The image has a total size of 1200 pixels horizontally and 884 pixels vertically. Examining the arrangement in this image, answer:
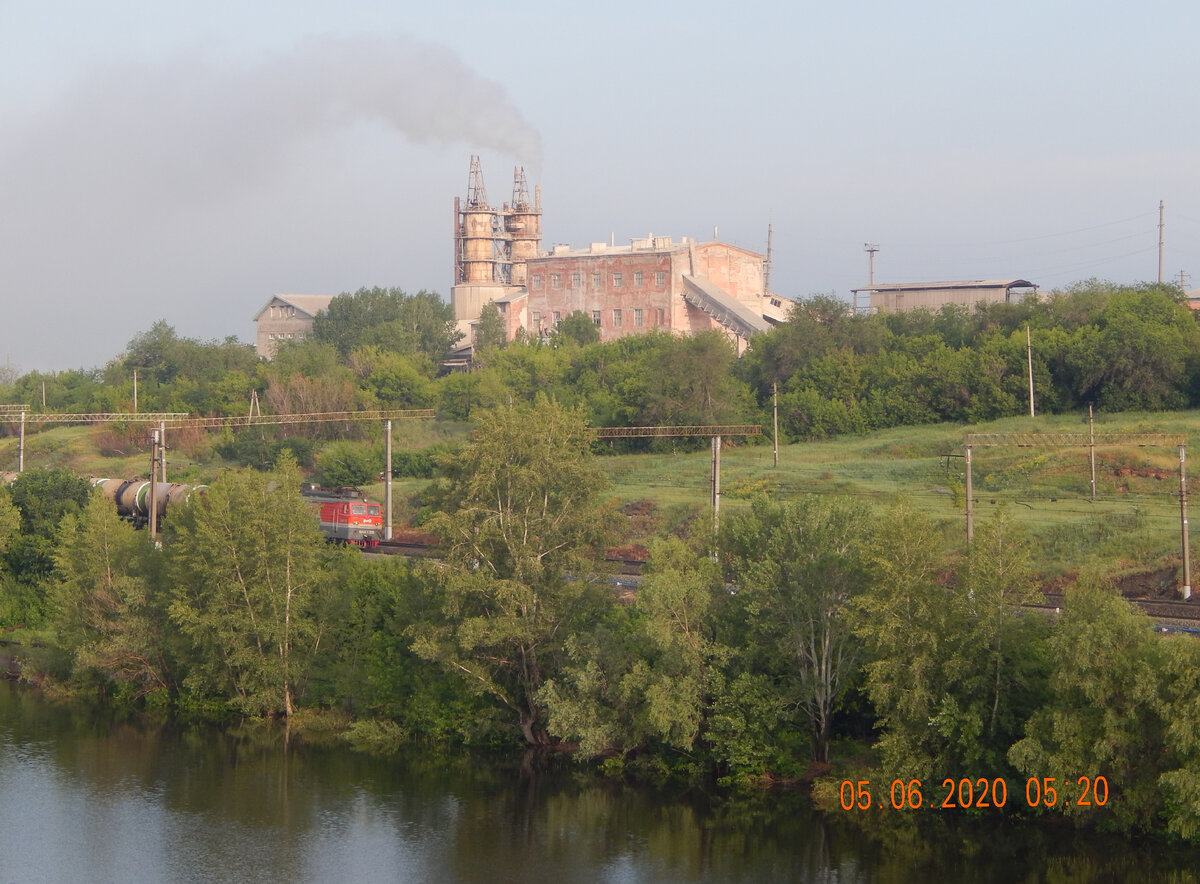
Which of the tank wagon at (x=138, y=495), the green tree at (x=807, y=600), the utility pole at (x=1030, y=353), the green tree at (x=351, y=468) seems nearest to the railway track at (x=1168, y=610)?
the green tree at (x=807, y=600)

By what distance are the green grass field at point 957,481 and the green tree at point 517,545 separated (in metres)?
Answer: 10.1

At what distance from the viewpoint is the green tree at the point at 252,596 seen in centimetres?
2970

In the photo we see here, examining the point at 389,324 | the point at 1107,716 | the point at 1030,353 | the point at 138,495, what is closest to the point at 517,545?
the point at 1107,716

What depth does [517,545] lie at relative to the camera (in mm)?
Answer: 26438

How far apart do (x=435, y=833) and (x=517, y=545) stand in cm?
584

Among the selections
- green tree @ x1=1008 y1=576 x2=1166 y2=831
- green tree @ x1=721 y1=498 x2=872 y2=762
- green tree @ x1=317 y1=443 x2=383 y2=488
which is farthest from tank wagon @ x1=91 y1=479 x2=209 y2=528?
green tree @ x1=1008 y1=576 x2=1166 y2=831

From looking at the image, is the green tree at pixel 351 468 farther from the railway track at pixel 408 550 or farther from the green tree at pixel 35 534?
the green tree at pixel 35 534

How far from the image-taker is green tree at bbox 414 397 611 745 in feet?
86.2

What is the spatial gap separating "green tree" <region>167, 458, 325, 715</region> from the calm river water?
231 centimetres

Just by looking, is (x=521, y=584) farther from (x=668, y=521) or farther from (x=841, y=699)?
(x=668, y=521)

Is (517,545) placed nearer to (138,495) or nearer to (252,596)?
(252,596)

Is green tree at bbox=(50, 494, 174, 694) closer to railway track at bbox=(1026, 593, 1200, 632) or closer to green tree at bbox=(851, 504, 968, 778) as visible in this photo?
green tree at bbox=(851, 504, 968, 778)

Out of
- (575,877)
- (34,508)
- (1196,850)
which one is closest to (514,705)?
(575,877)

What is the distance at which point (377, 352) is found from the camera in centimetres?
7788
